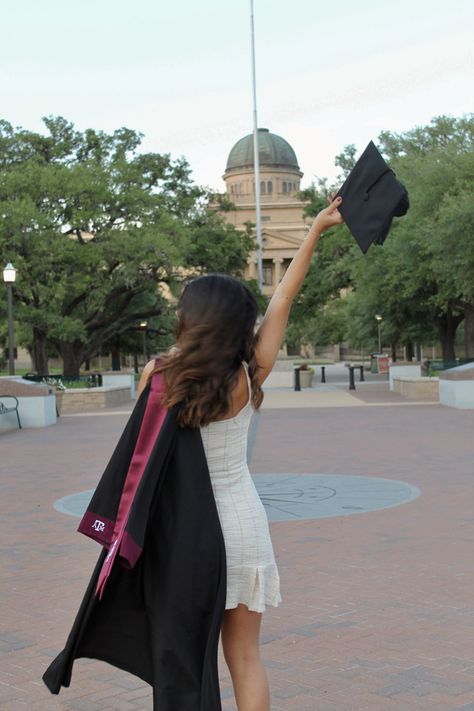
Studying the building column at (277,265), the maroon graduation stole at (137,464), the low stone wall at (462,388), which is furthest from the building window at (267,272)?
the maroon graduation stole at (137,464)

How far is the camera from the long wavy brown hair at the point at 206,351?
116 inches

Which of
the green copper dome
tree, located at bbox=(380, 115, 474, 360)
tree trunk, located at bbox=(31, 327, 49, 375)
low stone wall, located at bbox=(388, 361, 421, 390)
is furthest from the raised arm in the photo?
the green copper dome

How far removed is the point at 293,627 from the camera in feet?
17.0

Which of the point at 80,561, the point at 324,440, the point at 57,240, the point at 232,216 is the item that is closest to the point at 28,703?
the point at 80,561

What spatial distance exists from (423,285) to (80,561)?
28.2m

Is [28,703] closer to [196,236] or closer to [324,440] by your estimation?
[324,440]

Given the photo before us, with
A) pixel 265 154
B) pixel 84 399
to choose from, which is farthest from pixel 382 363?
pixel 265 154

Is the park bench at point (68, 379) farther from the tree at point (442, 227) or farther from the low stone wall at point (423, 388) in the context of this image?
the tree at point (442, 227)

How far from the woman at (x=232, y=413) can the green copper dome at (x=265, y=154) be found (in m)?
122

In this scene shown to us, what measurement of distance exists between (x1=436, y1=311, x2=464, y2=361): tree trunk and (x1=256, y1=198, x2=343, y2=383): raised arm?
1529 inches

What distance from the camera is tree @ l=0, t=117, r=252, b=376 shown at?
32.3 m

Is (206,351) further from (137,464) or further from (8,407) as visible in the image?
(8,407)

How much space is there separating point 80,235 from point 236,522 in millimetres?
32658

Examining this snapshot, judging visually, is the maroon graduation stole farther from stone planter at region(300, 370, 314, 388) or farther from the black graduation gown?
stone planter at region(300, 370, 314, 388)
